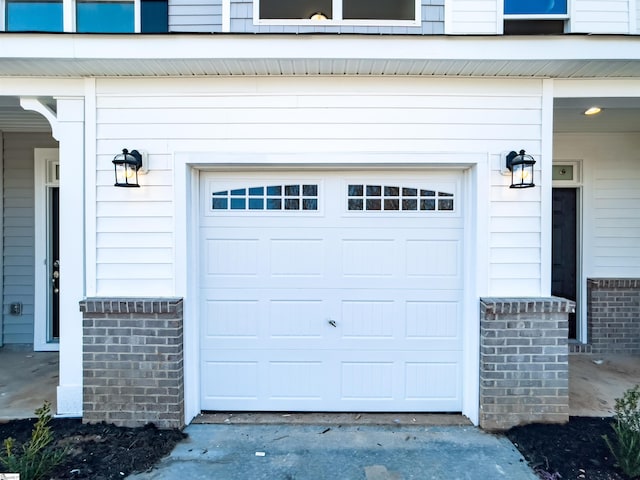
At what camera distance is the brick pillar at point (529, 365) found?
3010 mm

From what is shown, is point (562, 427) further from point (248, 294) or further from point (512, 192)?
point (248, 294)

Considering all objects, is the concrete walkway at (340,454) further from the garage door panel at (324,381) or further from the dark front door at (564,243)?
the dark front door at (564,243)

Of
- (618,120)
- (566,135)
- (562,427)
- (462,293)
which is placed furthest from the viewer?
(566,135)

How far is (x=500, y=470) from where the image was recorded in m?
2.53

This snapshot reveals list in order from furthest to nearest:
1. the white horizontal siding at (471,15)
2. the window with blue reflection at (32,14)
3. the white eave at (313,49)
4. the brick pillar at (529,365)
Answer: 1. the window with blue reflection at (32,14)
2. the white horizontal siding at (471,15)
3. the brick pillar at (529,365)
4. the white eave at (313,49)

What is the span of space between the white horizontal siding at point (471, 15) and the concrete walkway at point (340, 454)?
3.36m

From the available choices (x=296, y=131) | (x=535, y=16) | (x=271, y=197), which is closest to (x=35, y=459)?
(x=271, y=197)

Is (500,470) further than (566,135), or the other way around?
(566,135)

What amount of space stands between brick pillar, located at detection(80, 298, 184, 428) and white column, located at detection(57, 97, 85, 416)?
219mm

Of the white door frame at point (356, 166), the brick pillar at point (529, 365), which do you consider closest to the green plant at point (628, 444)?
the brick pillar at point (529, 365)

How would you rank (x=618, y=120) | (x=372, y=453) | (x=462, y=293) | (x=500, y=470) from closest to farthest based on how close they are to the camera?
(x=500, y=470)
(x=372, y=453)
(x=462, y=293)
(x=618, y=120)

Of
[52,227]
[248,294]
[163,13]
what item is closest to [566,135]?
[248,294]

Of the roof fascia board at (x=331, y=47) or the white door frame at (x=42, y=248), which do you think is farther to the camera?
the white door frame at (x=42, y=248)

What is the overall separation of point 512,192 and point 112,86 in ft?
11.3
